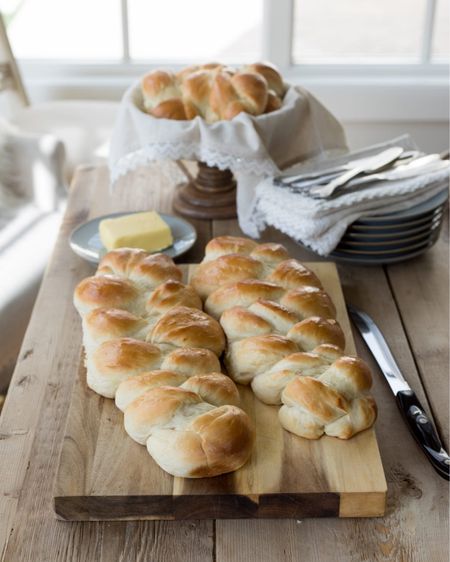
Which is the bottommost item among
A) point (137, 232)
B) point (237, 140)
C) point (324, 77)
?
point (324, 77)

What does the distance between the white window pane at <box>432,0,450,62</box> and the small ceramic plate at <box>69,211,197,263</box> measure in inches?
67.6

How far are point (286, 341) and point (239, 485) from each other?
21 centimetres

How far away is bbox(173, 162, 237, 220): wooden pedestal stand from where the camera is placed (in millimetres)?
1640

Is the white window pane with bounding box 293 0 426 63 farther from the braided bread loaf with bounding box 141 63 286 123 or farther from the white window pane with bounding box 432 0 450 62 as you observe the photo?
the braided bread loaf with bounding box 141 63 286 123

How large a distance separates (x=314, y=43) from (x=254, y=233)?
1548 millimetres

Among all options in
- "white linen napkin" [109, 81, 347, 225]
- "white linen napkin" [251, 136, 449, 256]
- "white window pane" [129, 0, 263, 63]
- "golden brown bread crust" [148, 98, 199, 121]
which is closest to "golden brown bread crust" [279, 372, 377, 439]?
"white linen napkin" [251, 136, 449, 256]

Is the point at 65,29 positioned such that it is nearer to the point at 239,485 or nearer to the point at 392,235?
the point at 392,235

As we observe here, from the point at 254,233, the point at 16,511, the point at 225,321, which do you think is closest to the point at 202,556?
the point at 16,511

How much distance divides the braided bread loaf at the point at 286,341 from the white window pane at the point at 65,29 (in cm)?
186

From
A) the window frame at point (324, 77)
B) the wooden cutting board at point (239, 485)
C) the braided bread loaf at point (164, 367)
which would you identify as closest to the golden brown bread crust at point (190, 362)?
the braided bread loaf at point (164, 367)

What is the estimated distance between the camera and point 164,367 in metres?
0.97

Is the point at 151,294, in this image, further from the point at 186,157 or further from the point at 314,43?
the point at 314,43

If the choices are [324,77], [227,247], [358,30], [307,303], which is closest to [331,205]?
[227,247]

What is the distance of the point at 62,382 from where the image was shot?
1.14 metres
